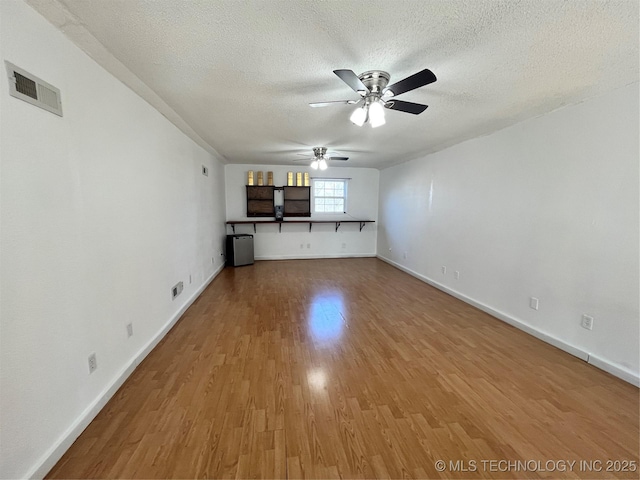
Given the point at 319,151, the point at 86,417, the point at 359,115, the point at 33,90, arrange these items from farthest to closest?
the point at 319,151 < the point at 359,115 < the point at 86,417 < the point at 33,90

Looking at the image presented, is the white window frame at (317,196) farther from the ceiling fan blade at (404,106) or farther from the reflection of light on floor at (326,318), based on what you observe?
the ceiling fan blade at (404,106)

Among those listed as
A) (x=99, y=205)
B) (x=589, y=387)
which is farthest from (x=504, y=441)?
(x=99, y=205)

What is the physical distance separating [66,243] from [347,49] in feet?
6.54

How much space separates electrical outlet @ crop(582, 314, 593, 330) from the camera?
2.29m

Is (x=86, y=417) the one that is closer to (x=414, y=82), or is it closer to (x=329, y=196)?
(x=414, y=82)

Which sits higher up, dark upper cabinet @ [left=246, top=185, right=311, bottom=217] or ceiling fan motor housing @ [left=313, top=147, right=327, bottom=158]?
ceiling fan motor housing @ [left=313, top=147, right=327, bottom=158]

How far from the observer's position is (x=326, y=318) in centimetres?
318

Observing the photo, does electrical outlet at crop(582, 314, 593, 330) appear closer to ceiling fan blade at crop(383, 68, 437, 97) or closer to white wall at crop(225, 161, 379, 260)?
ceiling fan blade at crop(383, 68, 437, 97)

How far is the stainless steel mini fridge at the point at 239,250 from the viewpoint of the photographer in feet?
18.7

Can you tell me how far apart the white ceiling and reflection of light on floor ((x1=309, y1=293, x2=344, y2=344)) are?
2.32m

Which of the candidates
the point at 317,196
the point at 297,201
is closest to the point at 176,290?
the point at 297,201

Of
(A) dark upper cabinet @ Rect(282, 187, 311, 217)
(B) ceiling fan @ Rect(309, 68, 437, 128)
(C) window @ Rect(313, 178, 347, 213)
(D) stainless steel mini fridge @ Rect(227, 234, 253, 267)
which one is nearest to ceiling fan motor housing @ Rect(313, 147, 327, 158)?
(A) dark upper cabinet @ Rect(282, 187, 311, 217)

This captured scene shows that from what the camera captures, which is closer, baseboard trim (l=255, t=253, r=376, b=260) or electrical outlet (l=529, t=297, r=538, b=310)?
electrical outlet (l=529, t=297, r=538, b=310)

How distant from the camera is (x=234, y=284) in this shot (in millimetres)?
4539
